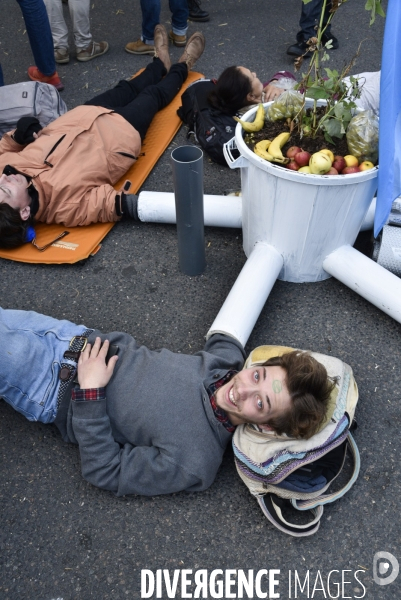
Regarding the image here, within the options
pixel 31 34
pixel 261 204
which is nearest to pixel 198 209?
pixel 261 204

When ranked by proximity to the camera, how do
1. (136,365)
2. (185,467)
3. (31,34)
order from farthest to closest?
(31,34)
(136,365)
(185,467)

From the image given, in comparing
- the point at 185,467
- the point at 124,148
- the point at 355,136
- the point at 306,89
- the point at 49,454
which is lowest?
the point at 49,454

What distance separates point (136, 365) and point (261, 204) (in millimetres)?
1047

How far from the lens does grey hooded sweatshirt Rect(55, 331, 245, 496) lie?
6.24 ft

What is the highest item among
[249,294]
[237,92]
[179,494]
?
[237,92]

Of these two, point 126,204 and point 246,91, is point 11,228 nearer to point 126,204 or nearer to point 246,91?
point 126,204

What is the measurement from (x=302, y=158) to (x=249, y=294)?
702 millimetres

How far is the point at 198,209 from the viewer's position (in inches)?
102

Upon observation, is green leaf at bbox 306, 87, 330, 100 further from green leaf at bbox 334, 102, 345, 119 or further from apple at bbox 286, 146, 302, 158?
apple at bbox 286, 146, 302, 158

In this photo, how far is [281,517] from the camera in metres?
1.88

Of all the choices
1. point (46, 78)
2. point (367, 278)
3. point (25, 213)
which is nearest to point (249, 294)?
point (367, 278)

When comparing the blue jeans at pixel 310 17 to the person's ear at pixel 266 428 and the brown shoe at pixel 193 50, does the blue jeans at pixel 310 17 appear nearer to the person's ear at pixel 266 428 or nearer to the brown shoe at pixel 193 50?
the brown shoe at pixel 193 50

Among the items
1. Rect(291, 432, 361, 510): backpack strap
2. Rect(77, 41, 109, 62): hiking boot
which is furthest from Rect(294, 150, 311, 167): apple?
Rect(77, 41, 109, 62): hiking boot

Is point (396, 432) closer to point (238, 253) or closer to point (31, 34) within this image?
point (238, 253)
